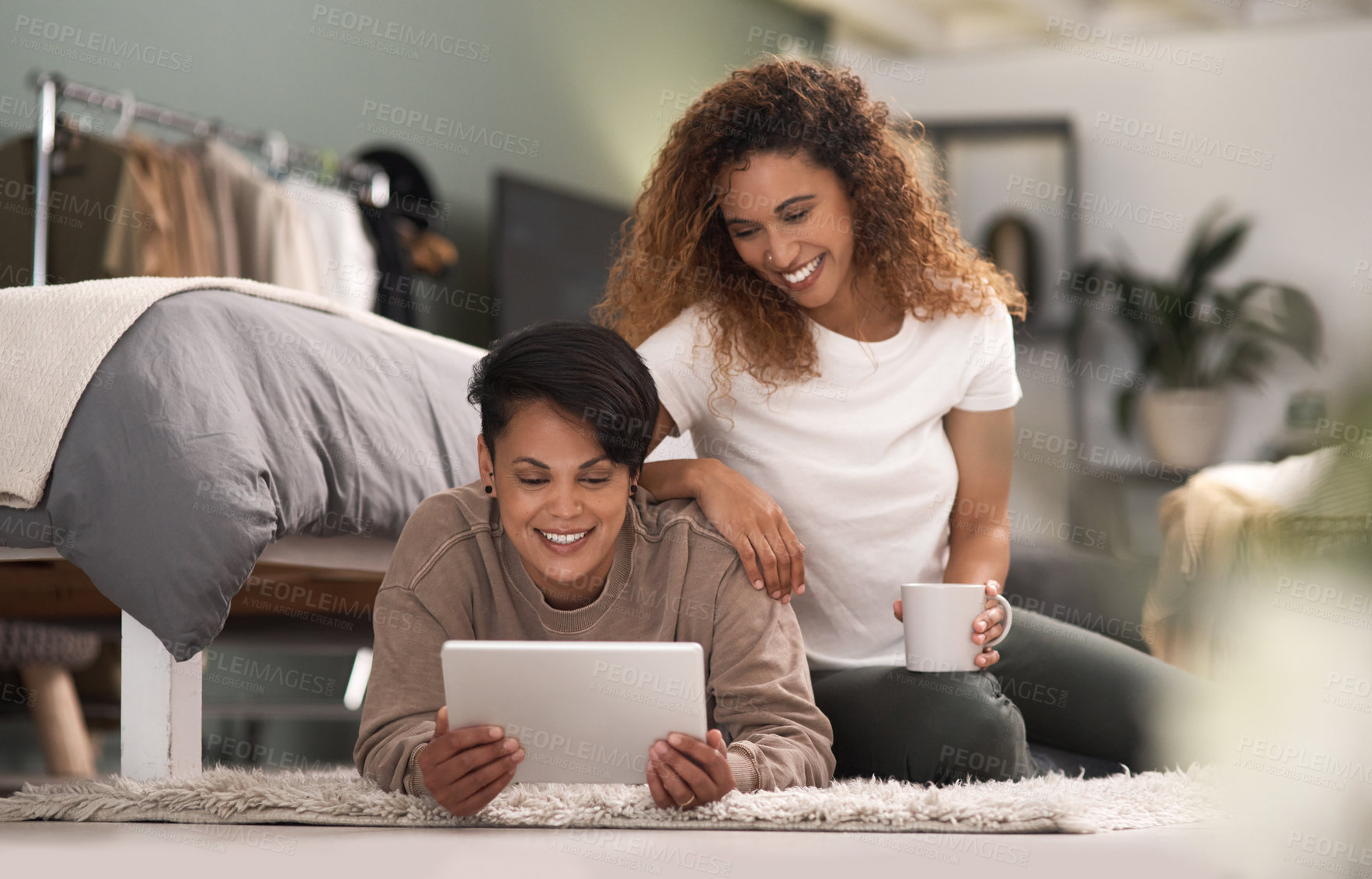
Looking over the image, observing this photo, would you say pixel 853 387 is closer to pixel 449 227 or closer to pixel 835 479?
pixel 835 479

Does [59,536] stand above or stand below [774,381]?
below

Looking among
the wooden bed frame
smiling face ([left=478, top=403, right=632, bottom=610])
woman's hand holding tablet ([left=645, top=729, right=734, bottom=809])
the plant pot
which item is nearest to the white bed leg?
the wooden bed frame

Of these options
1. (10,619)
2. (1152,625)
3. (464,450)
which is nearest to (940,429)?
(464,450)

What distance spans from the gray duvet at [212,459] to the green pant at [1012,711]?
611mm

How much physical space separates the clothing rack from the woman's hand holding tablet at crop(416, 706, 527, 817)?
5.95 feet

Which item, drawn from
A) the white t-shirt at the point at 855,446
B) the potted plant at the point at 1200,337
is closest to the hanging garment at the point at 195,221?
the white t-shirt at the point at 855,446

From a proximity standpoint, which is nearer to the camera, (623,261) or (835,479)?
(835,479)

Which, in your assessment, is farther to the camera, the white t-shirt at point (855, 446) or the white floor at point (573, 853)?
the white t-shirt at point (855, 446)

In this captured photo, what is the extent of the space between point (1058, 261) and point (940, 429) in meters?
3.73

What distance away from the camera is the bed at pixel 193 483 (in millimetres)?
1189

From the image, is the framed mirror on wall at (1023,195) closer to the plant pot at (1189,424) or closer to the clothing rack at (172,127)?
the plant pot at (1189,424)

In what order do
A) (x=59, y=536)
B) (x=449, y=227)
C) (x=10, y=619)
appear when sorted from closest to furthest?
(x=59, y=536), (x=10, y=619), (x=449, y=227)

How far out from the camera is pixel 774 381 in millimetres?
1416

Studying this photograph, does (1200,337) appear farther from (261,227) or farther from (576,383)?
(576,383)
